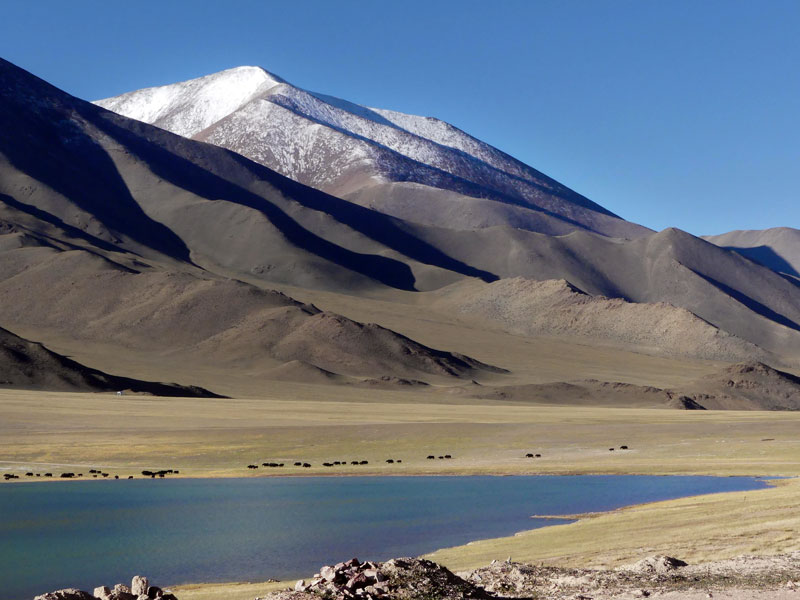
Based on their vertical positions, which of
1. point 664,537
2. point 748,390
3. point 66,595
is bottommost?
point 664,537

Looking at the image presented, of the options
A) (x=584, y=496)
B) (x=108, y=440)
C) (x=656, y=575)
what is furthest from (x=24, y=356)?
(x=656, y=575)

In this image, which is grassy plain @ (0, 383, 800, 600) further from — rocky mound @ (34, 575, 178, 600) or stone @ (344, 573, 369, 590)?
stone @ (344, 573, 369, 590)

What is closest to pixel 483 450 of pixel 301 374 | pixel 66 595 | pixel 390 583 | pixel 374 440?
pixel 374 440

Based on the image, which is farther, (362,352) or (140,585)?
(362,352)

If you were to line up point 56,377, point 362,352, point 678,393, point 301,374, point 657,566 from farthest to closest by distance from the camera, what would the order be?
point 362,352
point 301,374
point 678,393
point 56,377
point 657,566

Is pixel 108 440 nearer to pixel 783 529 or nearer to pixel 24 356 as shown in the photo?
pixel 783 529

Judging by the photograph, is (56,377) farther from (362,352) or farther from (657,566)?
(657,566)
